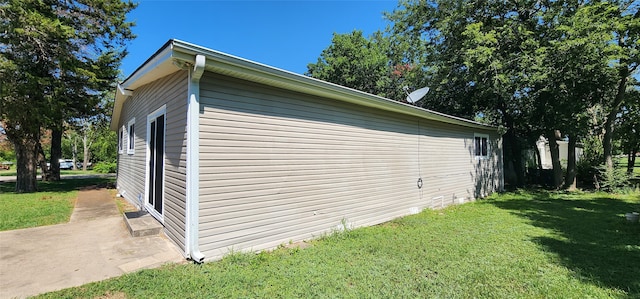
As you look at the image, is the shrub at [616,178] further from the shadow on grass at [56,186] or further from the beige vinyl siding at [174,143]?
the shadow on grass at [56,186]

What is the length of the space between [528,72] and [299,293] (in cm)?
1071

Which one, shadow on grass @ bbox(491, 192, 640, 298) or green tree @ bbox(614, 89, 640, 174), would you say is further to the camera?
green tree @ bbox(614, 89, 640, 174)

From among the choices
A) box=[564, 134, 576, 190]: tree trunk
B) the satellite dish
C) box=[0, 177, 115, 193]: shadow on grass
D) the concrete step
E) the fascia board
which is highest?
the satellite dish

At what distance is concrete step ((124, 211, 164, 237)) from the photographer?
14.8 ft

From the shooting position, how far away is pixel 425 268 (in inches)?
141

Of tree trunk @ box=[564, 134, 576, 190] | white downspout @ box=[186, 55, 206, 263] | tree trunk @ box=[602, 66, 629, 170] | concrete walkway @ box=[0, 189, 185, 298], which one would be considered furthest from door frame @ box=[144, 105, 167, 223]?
tree trunk @ box=[602, 66, 629, 170]

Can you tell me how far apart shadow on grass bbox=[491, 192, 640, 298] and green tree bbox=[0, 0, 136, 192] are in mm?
13037

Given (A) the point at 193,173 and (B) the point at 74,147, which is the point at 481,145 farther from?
(B) the point at 74,147

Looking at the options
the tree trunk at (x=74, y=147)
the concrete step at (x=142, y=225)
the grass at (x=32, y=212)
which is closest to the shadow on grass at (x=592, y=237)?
the concrete step at (x=142, y=225)

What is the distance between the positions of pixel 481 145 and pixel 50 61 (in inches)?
572

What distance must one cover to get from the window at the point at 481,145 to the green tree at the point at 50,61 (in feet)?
43.5

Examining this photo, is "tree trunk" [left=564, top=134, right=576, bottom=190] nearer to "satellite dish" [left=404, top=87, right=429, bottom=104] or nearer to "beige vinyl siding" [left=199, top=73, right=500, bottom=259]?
"satellite dish" [left=404, top=87, right=429, bottom=104]

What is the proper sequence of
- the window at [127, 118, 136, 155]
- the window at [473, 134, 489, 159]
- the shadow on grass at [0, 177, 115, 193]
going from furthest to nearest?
the shadow on grass at [0, 177, 115, 193], the window at [473, 134, 489, 159], the window at [127, 118, 136, 155]

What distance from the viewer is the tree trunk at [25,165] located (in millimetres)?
10141
